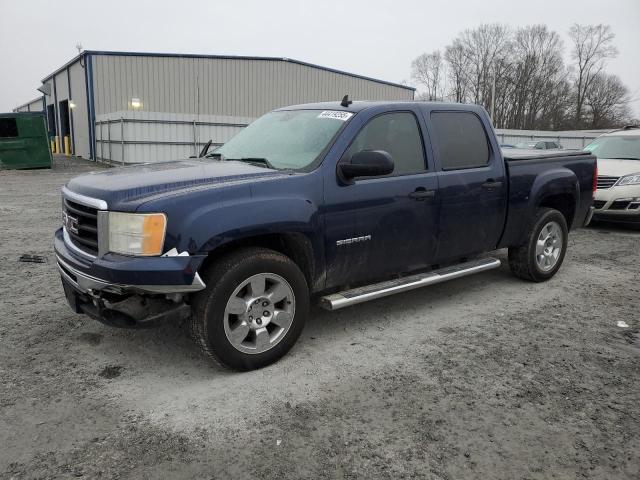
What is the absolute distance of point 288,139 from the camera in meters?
4.36

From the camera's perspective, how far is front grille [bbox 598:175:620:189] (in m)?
9.09

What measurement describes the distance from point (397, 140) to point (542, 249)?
245 centimetres

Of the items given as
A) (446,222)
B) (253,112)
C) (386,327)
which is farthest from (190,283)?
(253,112)

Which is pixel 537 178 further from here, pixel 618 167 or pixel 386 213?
pixel 618 167

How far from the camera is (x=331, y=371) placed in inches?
143

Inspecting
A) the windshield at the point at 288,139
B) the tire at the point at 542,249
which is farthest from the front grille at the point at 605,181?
the windshield at the point at 288,139

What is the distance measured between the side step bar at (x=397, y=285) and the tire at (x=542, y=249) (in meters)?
0.66

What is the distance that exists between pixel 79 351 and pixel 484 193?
3693mm

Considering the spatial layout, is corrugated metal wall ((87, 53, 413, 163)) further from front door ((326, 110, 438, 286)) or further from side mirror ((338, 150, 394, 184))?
side mirror ((338, 150, 394, 184))

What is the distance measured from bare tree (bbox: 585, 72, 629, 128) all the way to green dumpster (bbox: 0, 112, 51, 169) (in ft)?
222

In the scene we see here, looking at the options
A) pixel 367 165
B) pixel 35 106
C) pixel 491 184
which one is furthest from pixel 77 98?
pixel 367 165

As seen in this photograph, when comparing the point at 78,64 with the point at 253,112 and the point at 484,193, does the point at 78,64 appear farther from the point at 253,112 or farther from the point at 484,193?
the point at 484,193

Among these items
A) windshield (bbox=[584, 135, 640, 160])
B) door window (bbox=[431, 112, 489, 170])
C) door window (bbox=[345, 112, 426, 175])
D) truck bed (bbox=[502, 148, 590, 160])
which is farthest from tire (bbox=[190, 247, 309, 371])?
windshield (bbox=[584, 135, 640, 160])

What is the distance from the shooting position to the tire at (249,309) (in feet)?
10.9
